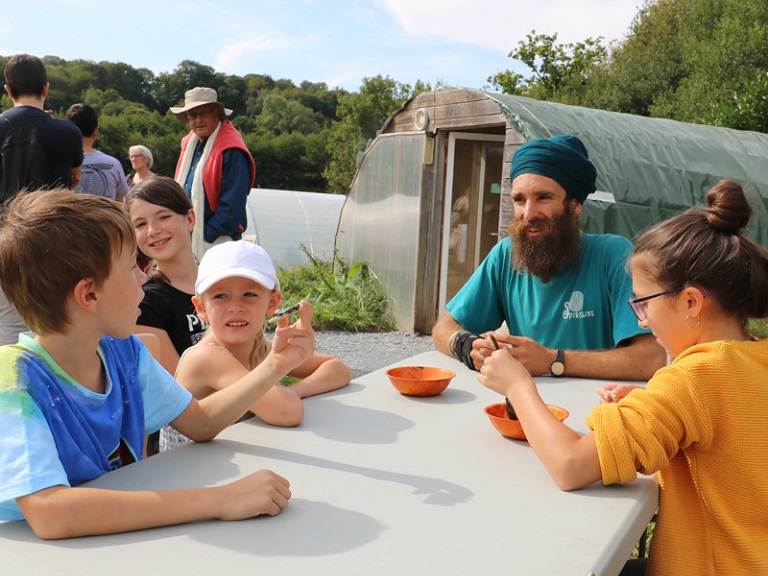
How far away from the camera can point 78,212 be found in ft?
4.75

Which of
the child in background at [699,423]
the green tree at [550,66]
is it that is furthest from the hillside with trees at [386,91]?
the child in background at [699,423]

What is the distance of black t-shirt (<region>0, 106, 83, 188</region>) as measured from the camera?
415cm

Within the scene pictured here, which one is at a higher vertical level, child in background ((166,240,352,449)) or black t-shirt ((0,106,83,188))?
black t-shirt ((0,106,83,188))

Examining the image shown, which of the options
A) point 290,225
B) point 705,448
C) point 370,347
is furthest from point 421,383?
point 290,225

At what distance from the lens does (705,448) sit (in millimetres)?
1476

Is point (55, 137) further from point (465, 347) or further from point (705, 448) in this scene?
point (705, 448)

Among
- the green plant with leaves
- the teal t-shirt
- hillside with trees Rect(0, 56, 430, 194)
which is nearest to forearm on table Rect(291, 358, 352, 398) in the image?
the teal t-shirt

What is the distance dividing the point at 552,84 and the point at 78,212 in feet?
95.9

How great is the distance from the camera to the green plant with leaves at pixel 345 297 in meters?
9.38

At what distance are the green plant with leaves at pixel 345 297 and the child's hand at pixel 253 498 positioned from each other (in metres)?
7.77

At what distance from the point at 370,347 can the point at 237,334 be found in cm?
629

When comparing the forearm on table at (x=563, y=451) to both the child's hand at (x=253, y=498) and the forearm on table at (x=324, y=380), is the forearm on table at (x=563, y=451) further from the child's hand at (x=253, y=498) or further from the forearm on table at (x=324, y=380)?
the forearm on table at (x=324, y=380)

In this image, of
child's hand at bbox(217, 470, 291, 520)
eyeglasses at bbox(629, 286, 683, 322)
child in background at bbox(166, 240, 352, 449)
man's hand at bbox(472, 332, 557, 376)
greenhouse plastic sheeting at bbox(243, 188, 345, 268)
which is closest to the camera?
child's hand at bbox(217, 470, 291, 520)

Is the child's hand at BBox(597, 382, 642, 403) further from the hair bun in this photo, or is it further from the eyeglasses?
the hair bun
